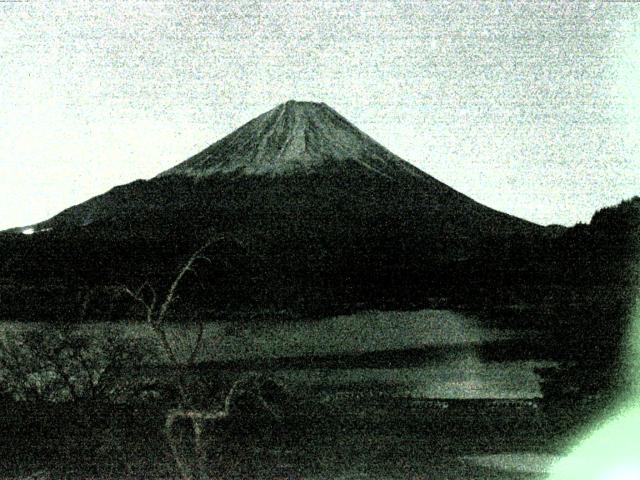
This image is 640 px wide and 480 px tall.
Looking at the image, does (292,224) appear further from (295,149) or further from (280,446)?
(280,446)

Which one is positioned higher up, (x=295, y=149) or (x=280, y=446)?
(x=295, y=149)

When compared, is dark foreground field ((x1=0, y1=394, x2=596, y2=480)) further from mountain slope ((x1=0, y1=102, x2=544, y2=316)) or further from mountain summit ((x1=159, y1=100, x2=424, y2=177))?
mountain summit ((x1=159, y1=100, x2=424, y2=177))

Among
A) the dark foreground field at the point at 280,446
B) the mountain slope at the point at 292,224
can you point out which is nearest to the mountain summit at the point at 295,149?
the mountain slope at the point at 292,224

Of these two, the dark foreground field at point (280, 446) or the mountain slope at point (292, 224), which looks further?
the mountain slope at point (292, 224)

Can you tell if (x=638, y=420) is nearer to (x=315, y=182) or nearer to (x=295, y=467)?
(x=295, y=467)

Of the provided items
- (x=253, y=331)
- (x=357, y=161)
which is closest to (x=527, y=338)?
(x=253, y=331)

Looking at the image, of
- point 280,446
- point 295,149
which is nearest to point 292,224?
point 295,149

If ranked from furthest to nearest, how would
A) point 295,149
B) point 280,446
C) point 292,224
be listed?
1. point 295,149
2. point 292,224
3. point 280,446

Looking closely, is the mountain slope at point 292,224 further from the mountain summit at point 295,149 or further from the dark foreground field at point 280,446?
the dark foreground field at point 280,446
